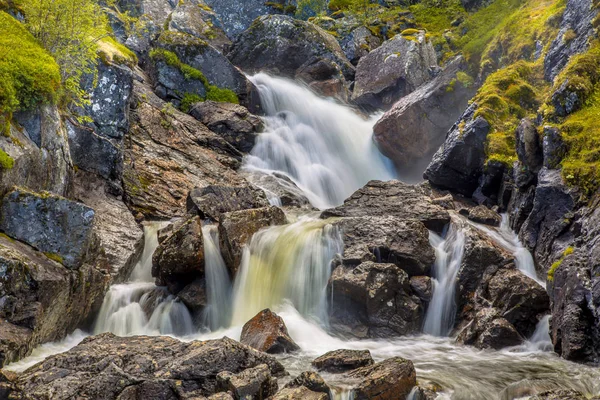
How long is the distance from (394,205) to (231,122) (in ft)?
36.3

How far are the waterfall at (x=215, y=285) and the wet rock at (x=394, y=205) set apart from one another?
4.36 meters

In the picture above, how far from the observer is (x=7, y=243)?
33.1ft

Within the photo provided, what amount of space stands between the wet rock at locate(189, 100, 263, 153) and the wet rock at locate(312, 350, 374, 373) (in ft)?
53.3

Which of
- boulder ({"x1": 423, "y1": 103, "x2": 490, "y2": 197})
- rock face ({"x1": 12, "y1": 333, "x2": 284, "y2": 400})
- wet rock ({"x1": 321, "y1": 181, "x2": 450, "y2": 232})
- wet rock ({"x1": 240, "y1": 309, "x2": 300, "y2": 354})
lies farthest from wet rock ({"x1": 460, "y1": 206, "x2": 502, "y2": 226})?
rock face ({"x1": 12, "y1": 333, "x2": 284, "y2": 400})

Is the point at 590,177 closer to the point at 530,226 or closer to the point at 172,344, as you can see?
the point at 530,226

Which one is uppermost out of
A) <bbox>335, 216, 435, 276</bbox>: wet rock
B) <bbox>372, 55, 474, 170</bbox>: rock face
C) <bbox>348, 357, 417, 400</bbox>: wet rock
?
<bbox>372, 55, 474, 170</bbox>: rock face

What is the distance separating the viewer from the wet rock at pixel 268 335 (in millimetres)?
10602

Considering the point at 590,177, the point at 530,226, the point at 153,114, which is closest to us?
the point at 590,177

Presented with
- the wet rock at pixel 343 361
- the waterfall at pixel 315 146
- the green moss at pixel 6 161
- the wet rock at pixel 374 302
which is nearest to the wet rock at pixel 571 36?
the waterfall at pixel 315 146

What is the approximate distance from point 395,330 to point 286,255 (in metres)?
3.90

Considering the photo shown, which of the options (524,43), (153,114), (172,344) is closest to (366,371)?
(172,344)

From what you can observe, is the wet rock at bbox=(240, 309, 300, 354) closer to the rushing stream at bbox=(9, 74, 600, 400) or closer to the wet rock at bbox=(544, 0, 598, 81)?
the rushing stream at bbox=(9, 74, 600, 400)

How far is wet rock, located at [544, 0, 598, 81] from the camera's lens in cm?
1809

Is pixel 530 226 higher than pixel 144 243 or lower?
higher
